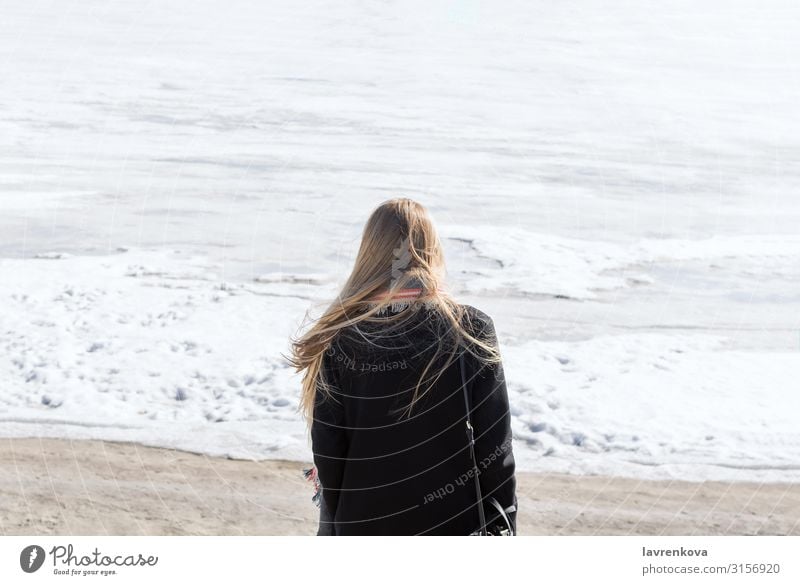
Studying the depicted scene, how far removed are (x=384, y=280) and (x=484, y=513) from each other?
0.58m

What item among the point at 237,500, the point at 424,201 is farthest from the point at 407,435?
the point at 424,201

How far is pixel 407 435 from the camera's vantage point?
1973 mm

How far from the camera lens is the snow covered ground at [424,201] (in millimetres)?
4930

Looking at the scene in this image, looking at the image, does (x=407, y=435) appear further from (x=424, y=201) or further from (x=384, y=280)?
(x=424, y=201)

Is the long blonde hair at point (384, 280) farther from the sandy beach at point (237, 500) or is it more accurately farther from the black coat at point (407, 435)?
the sandy beach at point (237, 500)

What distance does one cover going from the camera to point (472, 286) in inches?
246

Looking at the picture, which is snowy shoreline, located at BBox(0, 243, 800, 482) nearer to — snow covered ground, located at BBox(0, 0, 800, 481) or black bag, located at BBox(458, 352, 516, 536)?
snow covered ground, located at BBox(0, 0, 800, 481)

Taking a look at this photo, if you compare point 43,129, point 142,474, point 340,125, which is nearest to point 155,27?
point 43,129

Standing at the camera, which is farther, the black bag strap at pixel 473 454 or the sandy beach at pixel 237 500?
the sandy beach at pixel 237 500

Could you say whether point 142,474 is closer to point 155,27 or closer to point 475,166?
point 475,166

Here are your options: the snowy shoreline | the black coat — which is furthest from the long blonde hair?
the snowy shoreline

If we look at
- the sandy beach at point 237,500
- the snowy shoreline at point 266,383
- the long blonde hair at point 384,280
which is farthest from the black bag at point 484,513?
the snowy shoreline at point 266,383

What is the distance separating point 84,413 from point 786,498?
3610mm

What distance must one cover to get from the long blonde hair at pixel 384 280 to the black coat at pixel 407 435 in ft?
0.10
